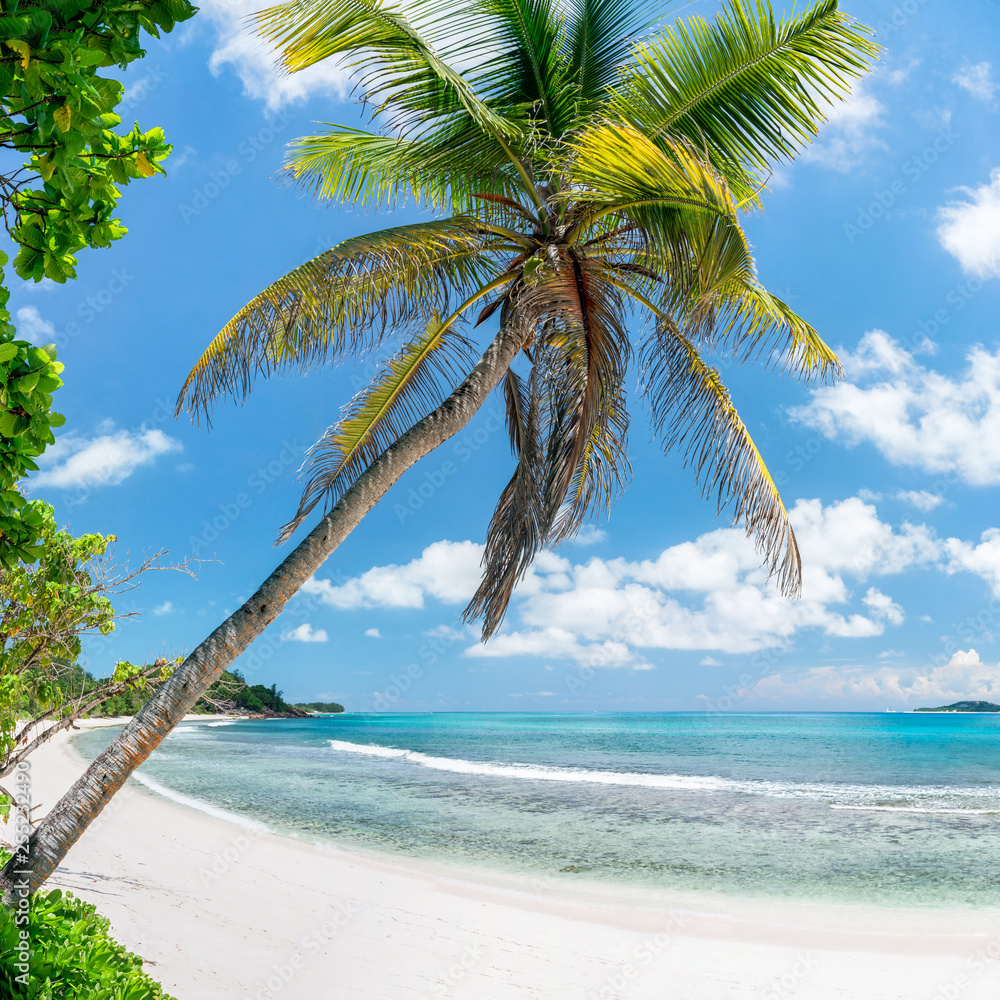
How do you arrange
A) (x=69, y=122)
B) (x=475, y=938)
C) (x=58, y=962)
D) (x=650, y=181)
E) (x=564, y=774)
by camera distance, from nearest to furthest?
1. (x=69, y=122)
2. (x=58, y=962)
3. (x=650, y=181)
4. (x=475, y=938)
5. (x=564, y=774)

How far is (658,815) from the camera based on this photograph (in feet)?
51.2

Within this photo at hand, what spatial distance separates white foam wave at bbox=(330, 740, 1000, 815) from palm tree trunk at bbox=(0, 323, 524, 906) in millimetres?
17658

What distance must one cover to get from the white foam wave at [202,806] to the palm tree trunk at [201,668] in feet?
35.1

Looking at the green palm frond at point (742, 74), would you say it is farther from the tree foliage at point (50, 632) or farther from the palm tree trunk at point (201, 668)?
the tree foliage at point (50, 632)

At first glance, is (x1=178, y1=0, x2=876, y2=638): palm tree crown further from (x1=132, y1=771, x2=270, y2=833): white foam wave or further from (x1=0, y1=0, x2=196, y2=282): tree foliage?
(x1=132, y1=771, x2=270, y2=833): white foam wave

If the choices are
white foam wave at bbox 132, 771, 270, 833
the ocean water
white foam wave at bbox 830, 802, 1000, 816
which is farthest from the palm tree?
white foam wave at bbox 830, 802, 1000, 816

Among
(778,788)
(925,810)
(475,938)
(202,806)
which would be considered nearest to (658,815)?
(925,810)

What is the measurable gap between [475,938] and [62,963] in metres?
5.19

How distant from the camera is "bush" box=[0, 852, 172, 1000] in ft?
8.83

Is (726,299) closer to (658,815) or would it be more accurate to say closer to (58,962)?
(58,962)

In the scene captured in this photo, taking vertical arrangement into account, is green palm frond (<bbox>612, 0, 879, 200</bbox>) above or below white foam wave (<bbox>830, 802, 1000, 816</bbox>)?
above

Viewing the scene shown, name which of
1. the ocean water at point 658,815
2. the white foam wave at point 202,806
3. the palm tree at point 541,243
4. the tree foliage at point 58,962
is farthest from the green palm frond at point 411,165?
the white foam wave at point 202,806

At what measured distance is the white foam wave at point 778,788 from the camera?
18.1 m

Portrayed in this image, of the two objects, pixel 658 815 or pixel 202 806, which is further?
pixel 658 815
